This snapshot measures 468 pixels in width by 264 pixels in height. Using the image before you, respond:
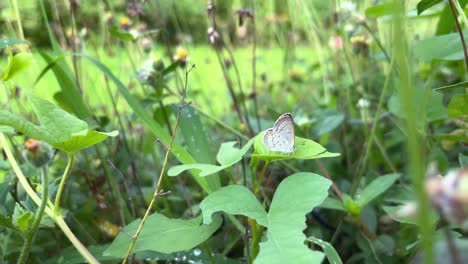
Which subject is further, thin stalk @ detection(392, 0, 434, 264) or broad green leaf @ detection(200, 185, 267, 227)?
broad green leaf @ detection(200, 185, 267, 227)

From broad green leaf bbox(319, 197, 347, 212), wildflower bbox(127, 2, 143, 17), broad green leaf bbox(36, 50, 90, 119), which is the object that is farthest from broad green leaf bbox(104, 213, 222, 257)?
wildflower bbox(127, 2, 143, 17)

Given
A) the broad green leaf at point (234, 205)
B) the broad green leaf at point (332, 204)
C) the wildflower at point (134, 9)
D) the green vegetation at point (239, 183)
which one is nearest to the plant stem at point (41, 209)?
the green vegetation at point (239, 183)

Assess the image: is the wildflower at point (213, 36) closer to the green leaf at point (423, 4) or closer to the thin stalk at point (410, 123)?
the green leaf at point (423, 4)

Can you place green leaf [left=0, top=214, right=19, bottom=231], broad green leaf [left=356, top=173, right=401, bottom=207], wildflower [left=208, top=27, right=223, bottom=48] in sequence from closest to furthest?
green leaf [left=0, top=214, right=19, bottom=231] → broad green leaf [left=356, top=173, right=401, bottom=207] → wildflower [left=208, top=27, right=223, bottom=48]

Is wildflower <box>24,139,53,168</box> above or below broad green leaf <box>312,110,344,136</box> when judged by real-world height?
above

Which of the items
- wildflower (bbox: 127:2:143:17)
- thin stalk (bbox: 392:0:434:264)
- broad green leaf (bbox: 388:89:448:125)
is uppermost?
wildflower (bbox: 127:2:143:17)

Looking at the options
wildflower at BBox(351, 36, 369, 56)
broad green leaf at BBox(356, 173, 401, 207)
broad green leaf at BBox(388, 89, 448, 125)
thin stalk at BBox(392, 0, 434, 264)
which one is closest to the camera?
thin stalk at BBox(392, 0, 434, 264)

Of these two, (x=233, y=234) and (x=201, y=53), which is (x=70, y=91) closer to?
(x=233, y=234)

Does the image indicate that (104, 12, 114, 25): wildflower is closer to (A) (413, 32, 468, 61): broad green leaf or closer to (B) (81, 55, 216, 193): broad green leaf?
(B) (81, 55, 216, 193): broad green leaf
